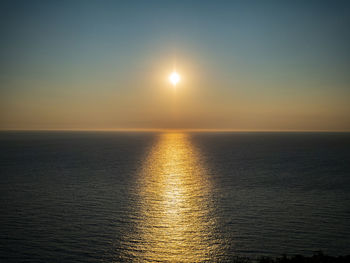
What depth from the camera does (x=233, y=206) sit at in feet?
134

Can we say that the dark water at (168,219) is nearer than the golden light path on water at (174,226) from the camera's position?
No

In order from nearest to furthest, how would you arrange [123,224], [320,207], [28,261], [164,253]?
[28,261], [164,253], [123,224], [320,207]

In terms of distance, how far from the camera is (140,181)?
61250 mm

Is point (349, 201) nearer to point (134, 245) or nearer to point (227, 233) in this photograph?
point (227, 233)

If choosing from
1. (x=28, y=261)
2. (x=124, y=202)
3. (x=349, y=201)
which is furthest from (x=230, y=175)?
(x=28, y=261)

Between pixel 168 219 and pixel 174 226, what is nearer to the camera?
pixel 174 226

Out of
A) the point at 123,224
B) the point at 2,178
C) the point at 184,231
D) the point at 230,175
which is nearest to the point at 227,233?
the point at 184,231

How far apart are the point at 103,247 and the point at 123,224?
637 centimetres

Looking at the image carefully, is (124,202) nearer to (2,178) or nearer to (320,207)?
(320,207)

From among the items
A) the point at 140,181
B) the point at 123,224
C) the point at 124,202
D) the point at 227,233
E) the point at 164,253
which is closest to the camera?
the point at 164,253

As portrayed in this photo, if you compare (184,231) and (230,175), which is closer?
(184,231)

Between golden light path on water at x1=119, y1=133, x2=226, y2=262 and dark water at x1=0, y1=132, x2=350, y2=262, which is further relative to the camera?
dark water at x1=0, y1=132, x2=350, y2=262

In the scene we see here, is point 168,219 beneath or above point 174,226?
above

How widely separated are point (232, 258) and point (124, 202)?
23.3 metres
